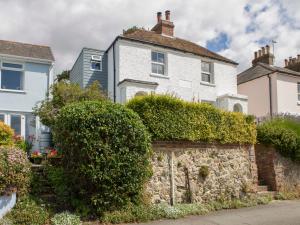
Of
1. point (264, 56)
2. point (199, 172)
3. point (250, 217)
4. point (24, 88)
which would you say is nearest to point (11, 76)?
point (24, 88)

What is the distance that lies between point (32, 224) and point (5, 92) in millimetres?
12565

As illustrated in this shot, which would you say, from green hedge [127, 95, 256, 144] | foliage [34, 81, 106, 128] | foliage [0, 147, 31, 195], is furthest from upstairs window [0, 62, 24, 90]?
foliage [0, 147, 31, 195]

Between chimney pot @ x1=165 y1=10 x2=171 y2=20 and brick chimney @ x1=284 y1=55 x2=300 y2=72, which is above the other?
chimney pot @ x1=165 y1=10 x2=171 y2=20

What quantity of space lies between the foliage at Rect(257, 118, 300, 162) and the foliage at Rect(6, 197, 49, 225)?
9.46 m

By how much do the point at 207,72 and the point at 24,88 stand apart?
11716 mm

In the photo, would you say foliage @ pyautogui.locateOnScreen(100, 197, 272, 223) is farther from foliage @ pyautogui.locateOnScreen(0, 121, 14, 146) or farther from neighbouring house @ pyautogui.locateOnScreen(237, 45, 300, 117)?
neighbouring house @ pyautogui.locateOnScreen(237, 45, 300, 117)

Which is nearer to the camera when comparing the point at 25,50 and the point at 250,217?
the point at 250,217

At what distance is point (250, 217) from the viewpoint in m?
10.6

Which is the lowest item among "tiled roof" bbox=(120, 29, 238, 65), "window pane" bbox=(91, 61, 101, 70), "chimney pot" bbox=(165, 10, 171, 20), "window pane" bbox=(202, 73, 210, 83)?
"window pane" bbox=(202, 73, 210, 83)

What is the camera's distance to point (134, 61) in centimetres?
2094

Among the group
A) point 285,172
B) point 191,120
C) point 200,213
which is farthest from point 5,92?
point 285,172

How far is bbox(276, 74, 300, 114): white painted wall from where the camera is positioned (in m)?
25.3

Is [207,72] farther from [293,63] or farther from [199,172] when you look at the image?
[199,172]

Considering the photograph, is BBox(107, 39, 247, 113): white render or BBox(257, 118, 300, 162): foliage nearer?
BBox(257, 118, 300, 162): foliage
